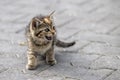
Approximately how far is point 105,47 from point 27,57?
1.25 m

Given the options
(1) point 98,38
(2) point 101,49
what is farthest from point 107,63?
(1) point 98,38

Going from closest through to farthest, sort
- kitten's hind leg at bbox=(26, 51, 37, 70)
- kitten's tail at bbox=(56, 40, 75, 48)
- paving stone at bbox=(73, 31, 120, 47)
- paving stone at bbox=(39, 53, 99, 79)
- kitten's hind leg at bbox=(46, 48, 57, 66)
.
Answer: paving stone at bbox=(39, 53, 99, 79)
kitten's hind leg at bbox=(26, 51, 37, 70)
kitten's hind leg at bbox=(46, 48, 57, 66)
kitten's tail at bbox=(56, 40, 75, 48)
paving stone at bbox=(73, 31, 120, 47)

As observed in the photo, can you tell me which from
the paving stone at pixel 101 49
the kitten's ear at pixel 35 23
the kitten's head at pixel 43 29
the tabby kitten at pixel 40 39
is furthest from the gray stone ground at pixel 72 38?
the kitten's ear at pixel 35 23

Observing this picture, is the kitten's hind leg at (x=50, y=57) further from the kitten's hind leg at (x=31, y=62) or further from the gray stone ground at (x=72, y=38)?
the kitten's hind leg at (x=31, y=62)

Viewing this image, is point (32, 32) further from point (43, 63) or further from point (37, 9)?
point (37, 9)

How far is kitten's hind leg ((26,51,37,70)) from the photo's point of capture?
5.50 m

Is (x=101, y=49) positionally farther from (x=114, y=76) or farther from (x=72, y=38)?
(x=114, y=76)

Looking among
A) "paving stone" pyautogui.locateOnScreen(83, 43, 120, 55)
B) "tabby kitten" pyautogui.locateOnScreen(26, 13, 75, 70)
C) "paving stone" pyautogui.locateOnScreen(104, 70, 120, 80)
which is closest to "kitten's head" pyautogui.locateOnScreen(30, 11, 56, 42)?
"tabby kitten" pyautogui.locateOnScreen(26, 13, 75, 70)

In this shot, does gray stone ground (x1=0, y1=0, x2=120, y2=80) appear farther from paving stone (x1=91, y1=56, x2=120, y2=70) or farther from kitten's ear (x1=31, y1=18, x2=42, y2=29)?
kitten's ear (x1=31, y1=18, x2=42, y2=29)

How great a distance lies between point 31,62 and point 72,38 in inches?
57.3

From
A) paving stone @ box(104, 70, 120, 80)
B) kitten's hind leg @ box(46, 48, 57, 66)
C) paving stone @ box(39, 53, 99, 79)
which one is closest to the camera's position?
paving stone @ box(104, 70, 120, 80)

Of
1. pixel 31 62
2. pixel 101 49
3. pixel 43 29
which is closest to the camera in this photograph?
pixel 43 29

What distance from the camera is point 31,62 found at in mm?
5520

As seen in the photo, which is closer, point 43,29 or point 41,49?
point 43,29
